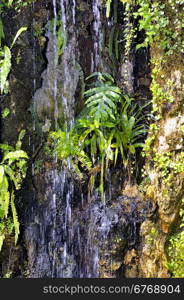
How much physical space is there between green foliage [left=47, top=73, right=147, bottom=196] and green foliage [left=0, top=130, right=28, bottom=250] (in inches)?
19.4

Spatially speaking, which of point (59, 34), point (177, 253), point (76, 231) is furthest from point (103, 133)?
point (177, 253)

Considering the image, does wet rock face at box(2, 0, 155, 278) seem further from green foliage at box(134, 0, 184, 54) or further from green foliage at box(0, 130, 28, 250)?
green foliage at box(134, 0, 184, 54)

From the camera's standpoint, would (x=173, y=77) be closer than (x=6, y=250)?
Yes

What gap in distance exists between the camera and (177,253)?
4941 millimetres

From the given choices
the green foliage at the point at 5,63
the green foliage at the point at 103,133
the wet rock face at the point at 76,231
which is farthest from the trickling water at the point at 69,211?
the green foliage at the point at 5,63

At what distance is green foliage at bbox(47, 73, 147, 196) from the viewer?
5156 mm

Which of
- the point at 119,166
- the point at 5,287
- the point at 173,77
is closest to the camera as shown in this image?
the point at 5,287

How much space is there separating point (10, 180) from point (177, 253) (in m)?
2.32

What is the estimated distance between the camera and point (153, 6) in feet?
16.4

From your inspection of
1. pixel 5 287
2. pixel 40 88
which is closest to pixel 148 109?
pixel 40 88

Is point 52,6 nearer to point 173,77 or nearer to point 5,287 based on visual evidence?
point 173,77

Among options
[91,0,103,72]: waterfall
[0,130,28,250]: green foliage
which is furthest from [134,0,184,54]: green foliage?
[0,130,28,250]: green foliage

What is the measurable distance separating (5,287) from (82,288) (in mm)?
784

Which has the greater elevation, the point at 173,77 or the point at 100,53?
the point at 100,53
